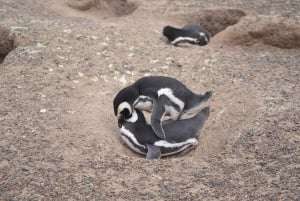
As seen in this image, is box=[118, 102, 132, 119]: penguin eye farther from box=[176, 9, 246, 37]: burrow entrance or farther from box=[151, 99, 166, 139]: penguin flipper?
box=[176, 9, 246, 37]: burrow entrance

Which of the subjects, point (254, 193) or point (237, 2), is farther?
point (237, 2)

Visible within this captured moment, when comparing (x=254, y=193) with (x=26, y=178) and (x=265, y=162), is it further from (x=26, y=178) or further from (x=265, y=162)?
(x=26, y=178)

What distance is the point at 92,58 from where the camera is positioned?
546 centimetres

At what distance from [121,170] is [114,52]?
223 cm

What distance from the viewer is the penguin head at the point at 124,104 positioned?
4.15 meters

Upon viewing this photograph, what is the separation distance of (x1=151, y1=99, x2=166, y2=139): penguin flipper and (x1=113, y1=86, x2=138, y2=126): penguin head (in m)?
0.19

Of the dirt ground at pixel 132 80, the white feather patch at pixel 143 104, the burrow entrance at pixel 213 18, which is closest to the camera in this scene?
the dirt ground at pixel 132 80

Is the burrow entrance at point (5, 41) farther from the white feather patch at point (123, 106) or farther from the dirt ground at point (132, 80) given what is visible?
the white feather patch at point (123, 106)

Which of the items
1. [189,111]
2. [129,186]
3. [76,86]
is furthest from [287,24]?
[129,186]

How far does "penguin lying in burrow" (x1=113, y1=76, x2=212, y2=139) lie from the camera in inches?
165

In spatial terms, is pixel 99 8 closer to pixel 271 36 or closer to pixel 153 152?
pixel 271 36

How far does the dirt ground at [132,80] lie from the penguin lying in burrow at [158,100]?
206 millimetres

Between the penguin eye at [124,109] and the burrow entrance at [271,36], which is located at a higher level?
the penguin eye at [124,109]

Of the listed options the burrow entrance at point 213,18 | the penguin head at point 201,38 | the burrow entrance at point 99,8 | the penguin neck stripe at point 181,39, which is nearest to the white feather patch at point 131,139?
the penguin neck stripe at point 181,39
